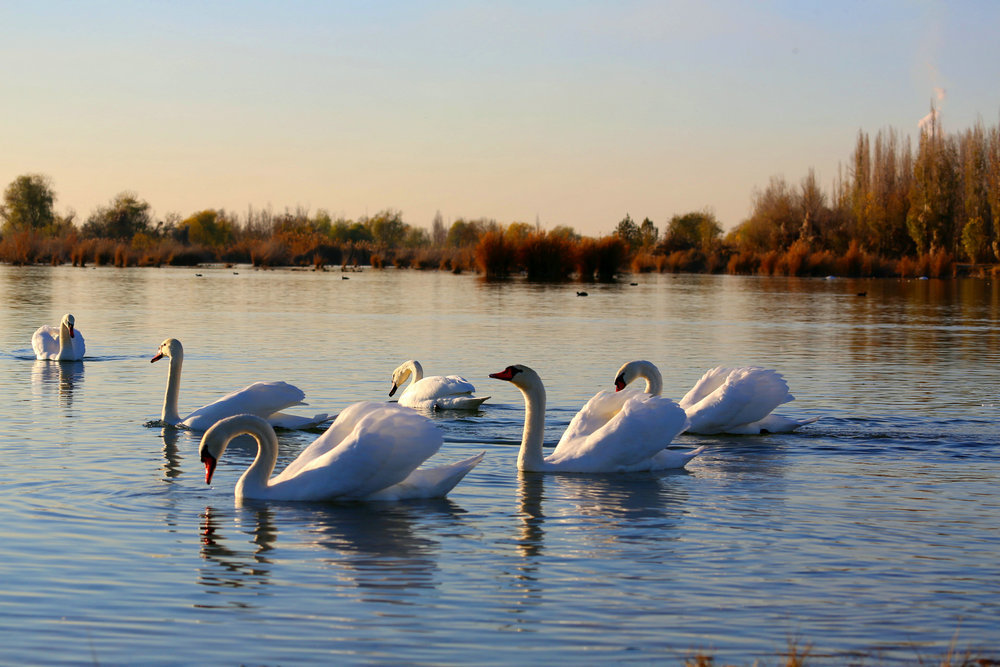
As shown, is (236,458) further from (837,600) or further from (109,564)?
(837,600)

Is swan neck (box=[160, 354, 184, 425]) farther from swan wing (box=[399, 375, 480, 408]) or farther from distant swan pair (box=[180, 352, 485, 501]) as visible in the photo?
distant swan pair (box=[180, 352, 485, 501])

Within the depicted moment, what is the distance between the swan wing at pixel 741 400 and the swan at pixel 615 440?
5.19ft

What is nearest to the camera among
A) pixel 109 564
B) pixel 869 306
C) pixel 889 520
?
pixel 109 564

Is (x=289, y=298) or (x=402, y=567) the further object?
(x=289, y=298)

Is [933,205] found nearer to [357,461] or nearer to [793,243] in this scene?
[793,243]

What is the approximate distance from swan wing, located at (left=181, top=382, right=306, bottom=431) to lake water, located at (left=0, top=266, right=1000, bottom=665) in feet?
0.87

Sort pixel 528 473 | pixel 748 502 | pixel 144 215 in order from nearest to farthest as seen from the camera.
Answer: pixel 748 502, pixel 528 473, pixel 144 215

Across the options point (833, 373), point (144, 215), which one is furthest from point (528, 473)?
point (144, 215)

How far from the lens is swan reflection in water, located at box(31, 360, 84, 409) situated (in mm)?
13409

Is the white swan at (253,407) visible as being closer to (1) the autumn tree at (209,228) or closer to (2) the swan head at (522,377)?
(2) the swan head at (522,377)

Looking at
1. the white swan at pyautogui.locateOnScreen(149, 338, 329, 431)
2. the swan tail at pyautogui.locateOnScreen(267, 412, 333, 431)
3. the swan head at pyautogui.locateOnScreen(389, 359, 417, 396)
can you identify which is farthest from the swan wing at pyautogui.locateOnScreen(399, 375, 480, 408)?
the white swan at pyautogui.locateOnScreen(149, 338, 329, 431)

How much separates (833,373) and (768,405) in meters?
5.96

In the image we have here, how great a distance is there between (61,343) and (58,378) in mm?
1910

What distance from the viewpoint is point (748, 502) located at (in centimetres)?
816
